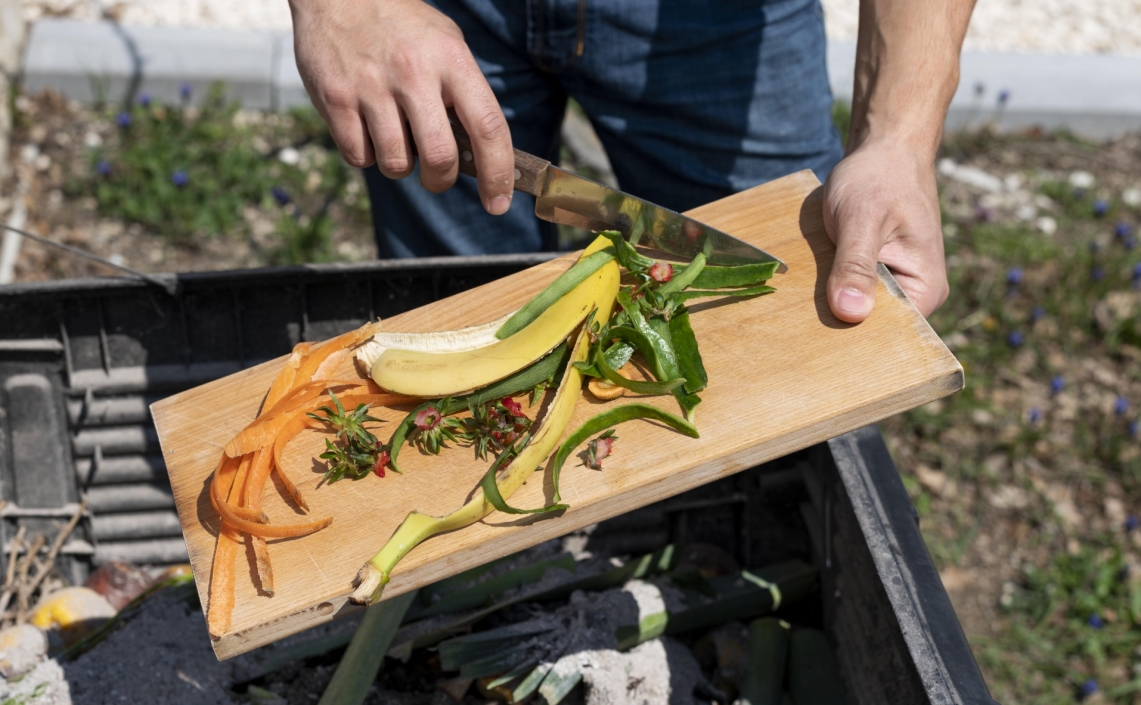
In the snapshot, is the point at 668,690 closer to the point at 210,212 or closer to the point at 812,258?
the point at 812,258

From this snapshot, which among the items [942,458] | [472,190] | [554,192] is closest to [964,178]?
[942,458]

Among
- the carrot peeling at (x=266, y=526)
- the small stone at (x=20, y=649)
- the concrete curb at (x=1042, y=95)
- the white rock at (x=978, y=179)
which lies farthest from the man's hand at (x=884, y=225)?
the concrete curb at (x=1042, y=95)

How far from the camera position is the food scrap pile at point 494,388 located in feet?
6.19

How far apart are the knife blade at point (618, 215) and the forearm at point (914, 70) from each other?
487mm

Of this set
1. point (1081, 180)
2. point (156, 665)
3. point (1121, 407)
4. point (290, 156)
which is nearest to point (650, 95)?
point (156, 665)

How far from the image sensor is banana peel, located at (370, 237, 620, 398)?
2.06 m

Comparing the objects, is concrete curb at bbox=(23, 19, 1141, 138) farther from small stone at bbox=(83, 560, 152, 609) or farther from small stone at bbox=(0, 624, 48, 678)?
small stone at bbox=(0, 624, 48, 678)

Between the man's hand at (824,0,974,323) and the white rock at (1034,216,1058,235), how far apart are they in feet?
9.34

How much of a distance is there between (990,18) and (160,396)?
605 cm

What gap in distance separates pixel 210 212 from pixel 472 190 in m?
2.20

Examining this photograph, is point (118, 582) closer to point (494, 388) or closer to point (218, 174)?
point (494, 388)

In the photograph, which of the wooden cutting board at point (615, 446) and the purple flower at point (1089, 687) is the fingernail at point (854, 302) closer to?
the wooden cutting board at point (615, 446)

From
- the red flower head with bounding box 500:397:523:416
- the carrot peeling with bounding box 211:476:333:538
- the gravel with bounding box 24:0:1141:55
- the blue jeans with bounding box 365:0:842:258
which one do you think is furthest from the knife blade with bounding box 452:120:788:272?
the gravel with bounding box 24:0:1141:55

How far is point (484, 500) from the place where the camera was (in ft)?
6.11
